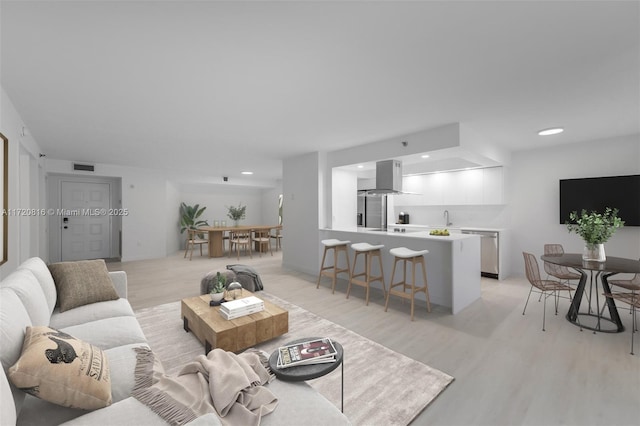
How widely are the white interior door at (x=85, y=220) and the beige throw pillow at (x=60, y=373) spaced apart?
7214 millimetres

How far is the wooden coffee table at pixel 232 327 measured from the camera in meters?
2.36

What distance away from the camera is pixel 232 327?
2391 millimetres

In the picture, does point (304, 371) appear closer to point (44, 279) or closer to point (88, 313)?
point (88, 313)

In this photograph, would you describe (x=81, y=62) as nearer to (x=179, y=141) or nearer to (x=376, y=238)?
(x=179, y=141)

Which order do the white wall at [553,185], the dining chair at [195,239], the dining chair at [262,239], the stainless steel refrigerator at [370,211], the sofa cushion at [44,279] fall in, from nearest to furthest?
the sofa cushion at [44,279], the white wall at [553,185], the stainless steel refrigerator at [370,211], the dining chair at [195,239], the dining chair at [262,239]

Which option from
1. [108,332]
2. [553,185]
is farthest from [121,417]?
[553,185]

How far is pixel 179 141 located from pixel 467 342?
4841mm

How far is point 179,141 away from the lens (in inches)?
182

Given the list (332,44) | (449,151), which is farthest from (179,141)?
(449,151)

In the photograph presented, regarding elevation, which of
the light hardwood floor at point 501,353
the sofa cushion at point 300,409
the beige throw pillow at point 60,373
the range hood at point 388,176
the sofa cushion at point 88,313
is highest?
the range hood at point 388,176

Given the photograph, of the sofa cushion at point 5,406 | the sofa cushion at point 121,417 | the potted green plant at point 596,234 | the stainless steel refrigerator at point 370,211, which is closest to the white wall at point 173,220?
the stainless steel refrigerator at point 370,211

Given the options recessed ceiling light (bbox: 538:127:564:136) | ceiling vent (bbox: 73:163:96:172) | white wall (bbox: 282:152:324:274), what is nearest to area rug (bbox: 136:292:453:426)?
white wall (bbox: 282:152:324:274)

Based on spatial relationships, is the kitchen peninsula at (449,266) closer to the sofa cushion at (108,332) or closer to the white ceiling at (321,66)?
the white ceiling at (321,66)

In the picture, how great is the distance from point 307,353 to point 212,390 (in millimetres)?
480
